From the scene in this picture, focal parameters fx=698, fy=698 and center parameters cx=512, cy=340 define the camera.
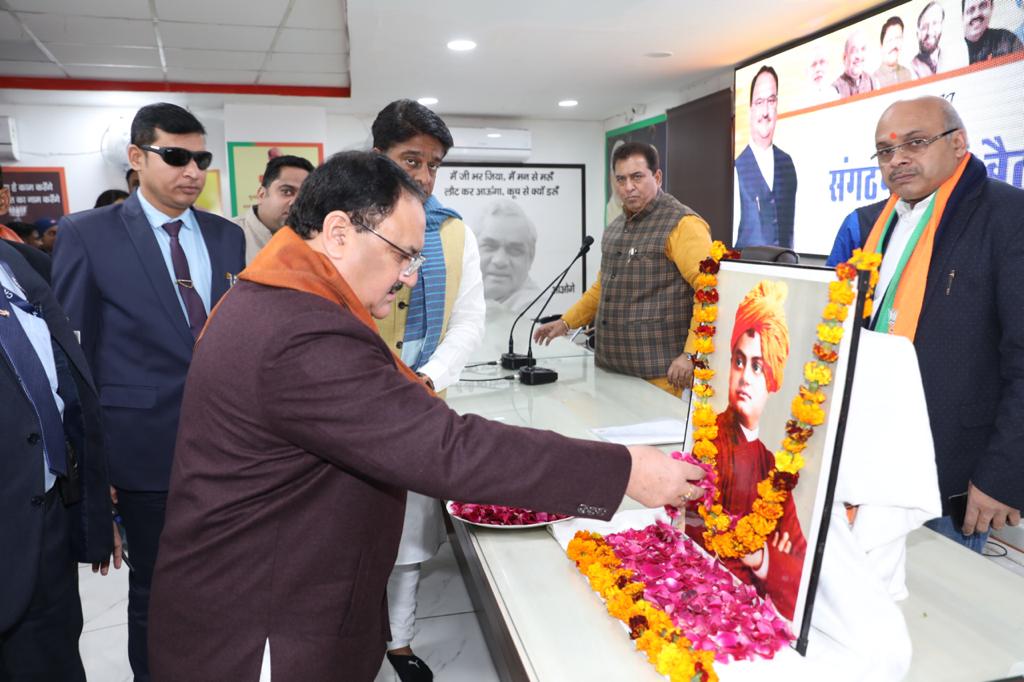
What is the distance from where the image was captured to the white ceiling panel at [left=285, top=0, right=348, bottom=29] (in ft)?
13.4

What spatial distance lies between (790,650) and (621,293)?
6.64ft

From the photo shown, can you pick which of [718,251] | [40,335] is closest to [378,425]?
[718,251]

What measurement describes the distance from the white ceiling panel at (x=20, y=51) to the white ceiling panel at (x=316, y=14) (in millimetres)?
2088

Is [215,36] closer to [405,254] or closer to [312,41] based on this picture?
[312,41]

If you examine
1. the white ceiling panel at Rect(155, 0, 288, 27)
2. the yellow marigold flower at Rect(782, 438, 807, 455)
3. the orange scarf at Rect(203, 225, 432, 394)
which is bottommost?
the yellow marigold flower at Rect(782, 438, 807, 455)

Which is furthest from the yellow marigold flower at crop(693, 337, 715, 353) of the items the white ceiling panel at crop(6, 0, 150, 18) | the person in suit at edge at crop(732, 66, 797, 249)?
the white ceiling panel at crop(6, 0, 150, 18)

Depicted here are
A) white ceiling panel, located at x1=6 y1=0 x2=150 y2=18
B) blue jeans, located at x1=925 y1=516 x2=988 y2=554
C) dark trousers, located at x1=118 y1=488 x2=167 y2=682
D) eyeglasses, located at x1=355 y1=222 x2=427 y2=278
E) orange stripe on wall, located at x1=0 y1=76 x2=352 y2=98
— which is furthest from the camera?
orange stripe on wall, located at x1=0 y1=76 x2=352 y2=98

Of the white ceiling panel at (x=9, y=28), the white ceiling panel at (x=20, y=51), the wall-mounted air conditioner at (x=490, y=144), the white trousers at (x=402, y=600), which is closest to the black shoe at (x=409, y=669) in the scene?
the white trousers at (x=402, y=600)

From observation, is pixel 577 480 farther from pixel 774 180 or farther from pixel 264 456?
pixel 774 180

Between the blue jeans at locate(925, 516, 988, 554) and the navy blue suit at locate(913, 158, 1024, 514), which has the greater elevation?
the navy blue suit at locate(913, 158, 1024, 514)

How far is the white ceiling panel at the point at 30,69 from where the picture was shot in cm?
561

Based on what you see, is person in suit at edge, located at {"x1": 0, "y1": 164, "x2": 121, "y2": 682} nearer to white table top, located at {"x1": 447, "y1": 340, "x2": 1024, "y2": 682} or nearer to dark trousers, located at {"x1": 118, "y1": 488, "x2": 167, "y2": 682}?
dark trousers, located at {"x1": 118, "y1": 488, "x2": 167, "y2": 682}

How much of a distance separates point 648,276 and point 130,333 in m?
1.86

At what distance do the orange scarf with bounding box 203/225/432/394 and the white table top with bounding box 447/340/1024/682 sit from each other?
0.41 metres
